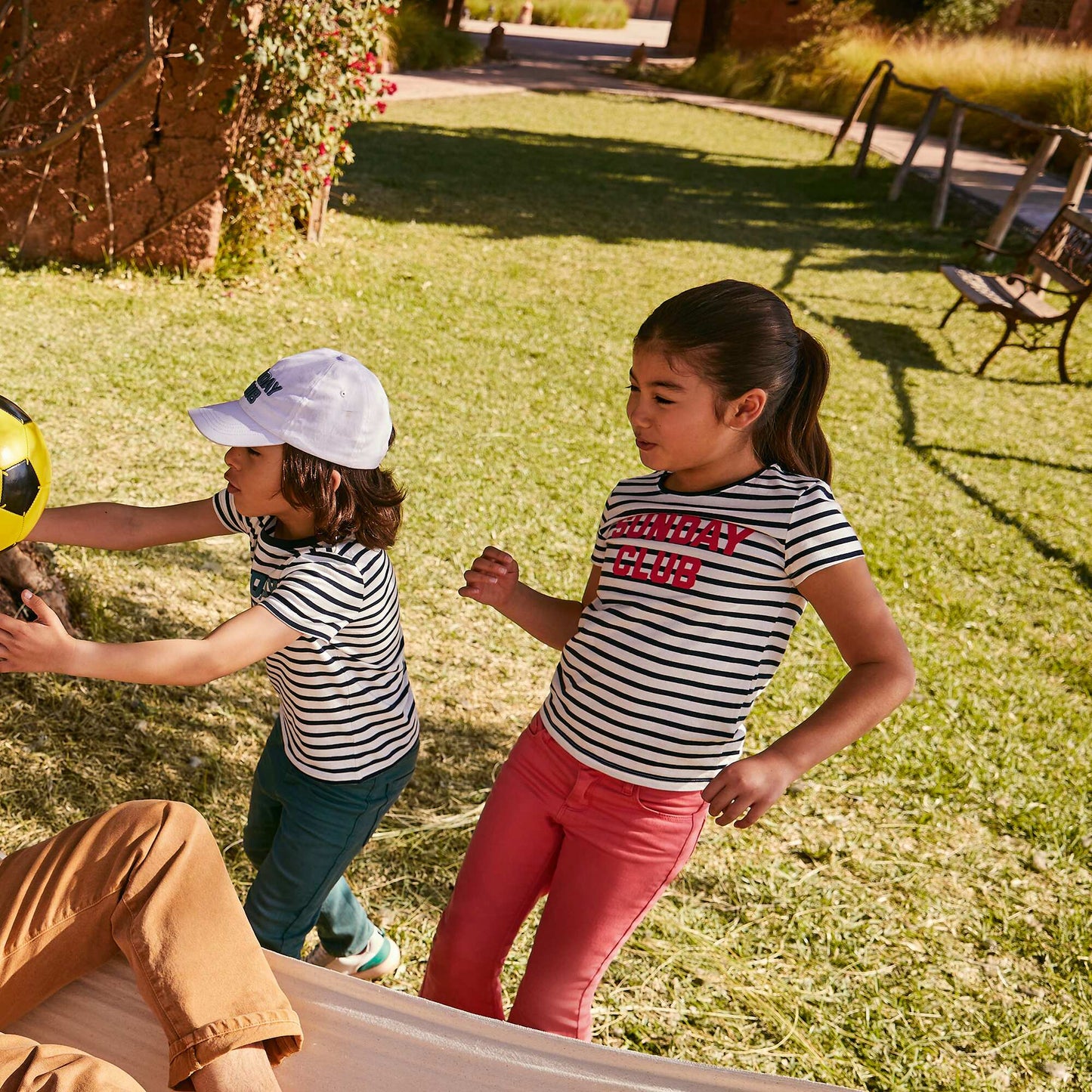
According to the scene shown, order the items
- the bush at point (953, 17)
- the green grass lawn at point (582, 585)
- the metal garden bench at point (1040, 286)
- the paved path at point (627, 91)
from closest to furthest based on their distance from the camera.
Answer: the green grass lawn at point (582, 585), the metal garden bench at point (1040, 286), the paved path at point (627, 91), the bush at point (953, 17)

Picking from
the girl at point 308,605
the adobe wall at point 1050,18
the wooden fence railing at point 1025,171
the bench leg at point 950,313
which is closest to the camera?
the girl at point 308,605

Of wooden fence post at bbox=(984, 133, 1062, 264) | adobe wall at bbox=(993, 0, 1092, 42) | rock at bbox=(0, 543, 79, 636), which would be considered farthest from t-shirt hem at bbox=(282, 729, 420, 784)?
adobe wall at bbox=(993, 0, 1092, 42)

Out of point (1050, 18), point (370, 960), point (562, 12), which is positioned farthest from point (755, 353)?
point (562, 12)

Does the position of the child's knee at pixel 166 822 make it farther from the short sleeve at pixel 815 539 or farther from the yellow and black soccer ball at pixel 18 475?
the short sleeve at pixel 815 539

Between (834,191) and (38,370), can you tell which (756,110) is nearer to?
(834,191)

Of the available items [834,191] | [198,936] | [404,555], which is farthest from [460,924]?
[834,191]

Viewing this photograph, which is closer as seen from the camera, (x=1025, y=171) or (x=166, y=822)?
(x=166, y=822)

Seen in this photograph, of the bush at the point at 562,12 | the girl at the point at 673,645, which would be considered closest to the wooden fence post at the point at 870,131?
the girl at the point at 673,645

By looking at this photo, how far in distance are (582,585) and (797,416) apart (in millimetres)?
2358

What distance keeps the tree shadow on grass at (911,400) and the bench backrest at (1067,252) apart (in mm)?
986

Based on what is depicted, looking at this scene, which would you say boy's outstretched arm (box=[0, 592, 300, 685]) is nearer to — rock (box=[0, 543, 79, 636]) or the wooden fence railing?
rock (box=[0, 543, 79, 636])

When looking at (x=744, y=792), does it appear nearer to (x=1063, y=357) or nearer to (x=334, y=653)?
(x=334, y=653)

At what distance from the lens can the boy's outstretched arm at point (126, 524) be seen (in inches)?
80.9

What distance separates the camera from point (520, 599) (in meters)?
2.06
